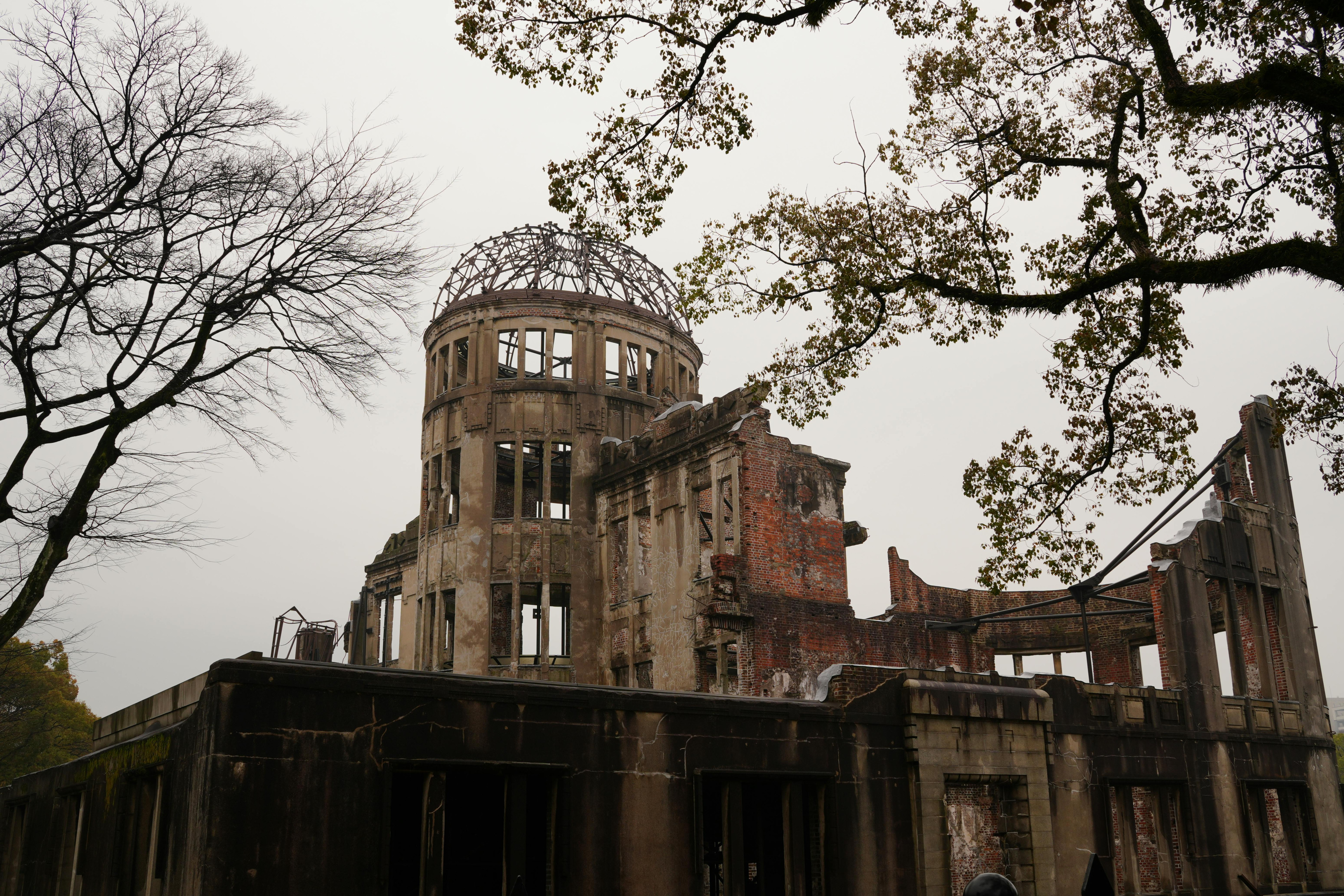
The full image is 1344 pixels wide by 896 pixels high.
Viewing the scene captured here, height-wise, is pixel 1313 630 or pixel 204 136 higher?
pixel 204 136

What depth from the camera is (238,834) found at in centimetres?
1021

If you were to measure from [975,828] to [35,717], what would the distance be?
40.8 metres

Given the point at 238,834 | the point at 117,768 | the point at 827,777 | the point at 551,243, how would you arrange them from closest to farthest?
the point at 238,834
the point at 117,768
the point at 827,777
the point at 551,243

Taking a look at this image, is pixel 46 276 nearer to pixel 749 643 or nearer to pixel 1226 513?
pixel 749 643

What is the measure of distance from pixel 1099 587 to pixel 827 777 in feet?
45.3

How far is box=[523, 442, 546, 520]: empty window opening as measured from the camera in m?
31.6

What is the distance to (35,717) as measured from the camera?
4469 centimetres

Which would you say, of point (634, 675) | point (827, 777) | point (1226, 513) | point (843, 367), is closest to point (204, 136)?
point (843, 367)

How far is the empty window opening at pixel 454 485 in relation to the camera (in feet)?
101

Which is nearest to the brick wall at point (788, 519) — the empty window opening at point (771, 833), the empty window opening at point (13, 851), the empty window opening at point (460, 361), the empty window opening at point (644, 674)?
the empty window opening at point (644, 674)

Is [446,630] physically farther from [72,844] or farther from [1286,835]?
[1286,835]

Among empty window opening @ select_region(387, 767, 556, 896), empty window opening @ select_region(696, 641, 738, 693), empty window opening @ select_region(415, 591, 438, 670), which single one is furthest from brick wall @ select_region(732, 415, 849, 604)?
empty window opening @ select_region(387, 767, 556, 896)

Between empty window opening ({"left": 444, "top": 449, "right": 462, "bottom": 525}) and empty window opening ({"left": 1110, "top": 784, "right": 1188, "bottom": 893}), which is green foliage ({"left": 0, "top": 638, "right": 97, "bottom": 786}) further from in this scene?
empty window opening ({"left": 1110, "top": 784, "right": 1188, "bottom": 893})

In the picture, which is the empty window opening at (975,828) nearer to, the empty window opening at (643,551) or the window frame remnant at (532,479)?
the empty window opening at (643,551)
